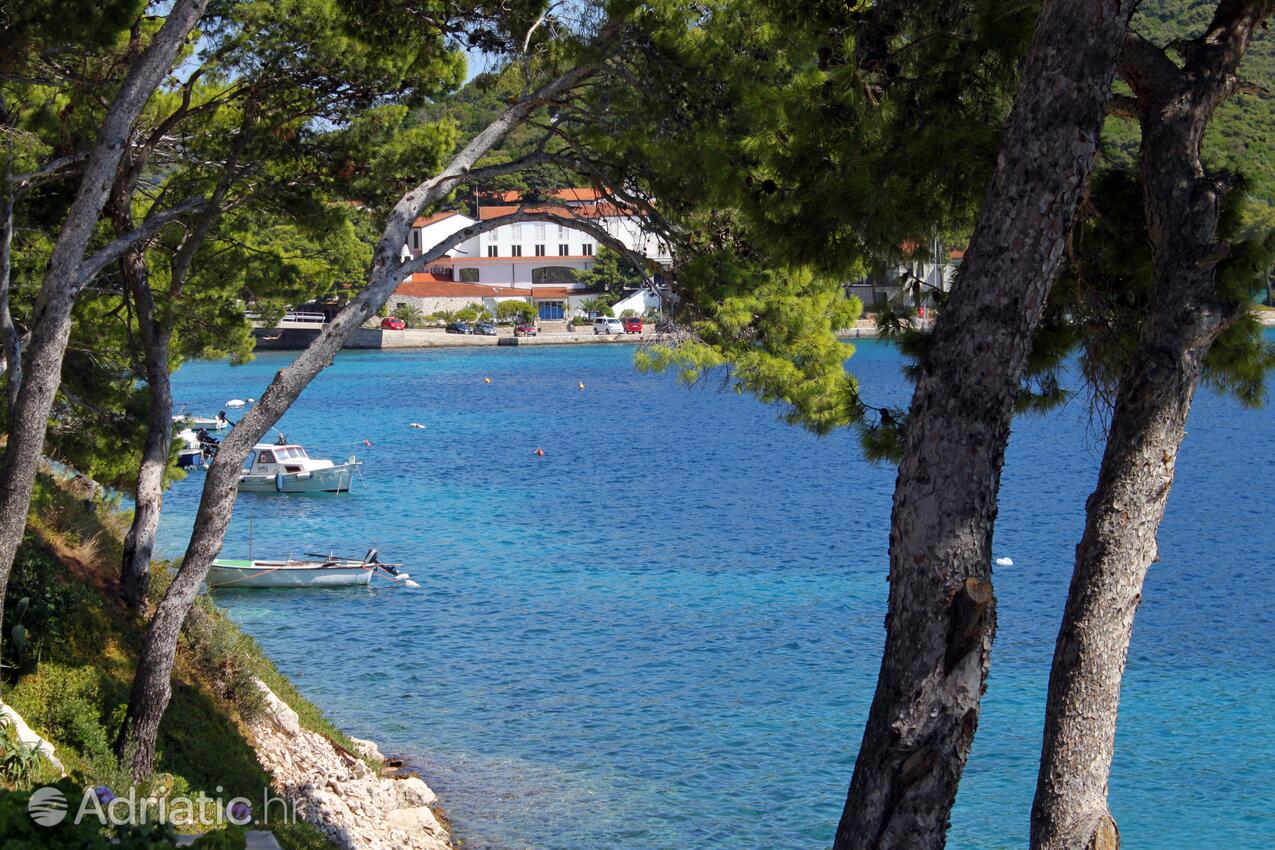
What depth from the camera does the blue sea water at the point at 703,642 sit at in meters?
14.0

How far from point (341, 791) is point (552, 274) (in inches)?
3841

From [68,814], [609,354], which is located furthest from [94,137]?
[609,354]

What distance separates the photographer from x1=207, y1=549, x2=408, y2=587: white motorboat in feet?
75.2

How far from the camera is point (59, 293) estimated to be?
336 inches

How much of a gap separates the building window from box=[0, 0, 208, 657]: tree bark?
9902 cm

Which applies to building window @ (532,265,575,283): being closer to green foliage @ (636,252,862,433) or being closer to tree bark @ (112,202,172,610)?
tree bark @ (112,202,172,610)

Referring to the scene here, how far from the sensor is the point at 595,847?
41.7ft

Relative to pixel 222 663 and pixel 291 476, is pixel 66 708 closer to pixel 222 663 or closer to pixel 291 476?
pixel 222 663

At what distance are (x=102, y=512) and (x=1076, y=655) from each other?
14.3 metres

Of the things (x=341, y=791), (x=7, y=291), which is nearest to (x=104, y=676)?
(x=341, y=791)

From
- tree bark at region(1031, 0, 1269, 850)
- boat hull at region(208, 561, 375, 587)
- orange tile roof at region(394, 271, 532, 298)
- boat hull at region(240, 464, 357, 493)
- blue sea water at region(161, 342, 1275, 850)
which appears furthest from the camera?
orange tile roof at region(394, 271, 532, 298)

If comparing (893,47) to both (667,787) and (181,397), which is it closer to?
(667,787)

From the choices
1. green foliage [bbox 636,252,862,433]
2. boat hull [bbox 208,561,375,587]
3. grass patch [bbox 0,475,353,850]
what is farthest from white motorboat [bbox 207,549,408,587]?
green foliage [bbox 636,252,862,433]

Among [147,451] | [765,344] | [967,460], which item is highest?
[765,344]
